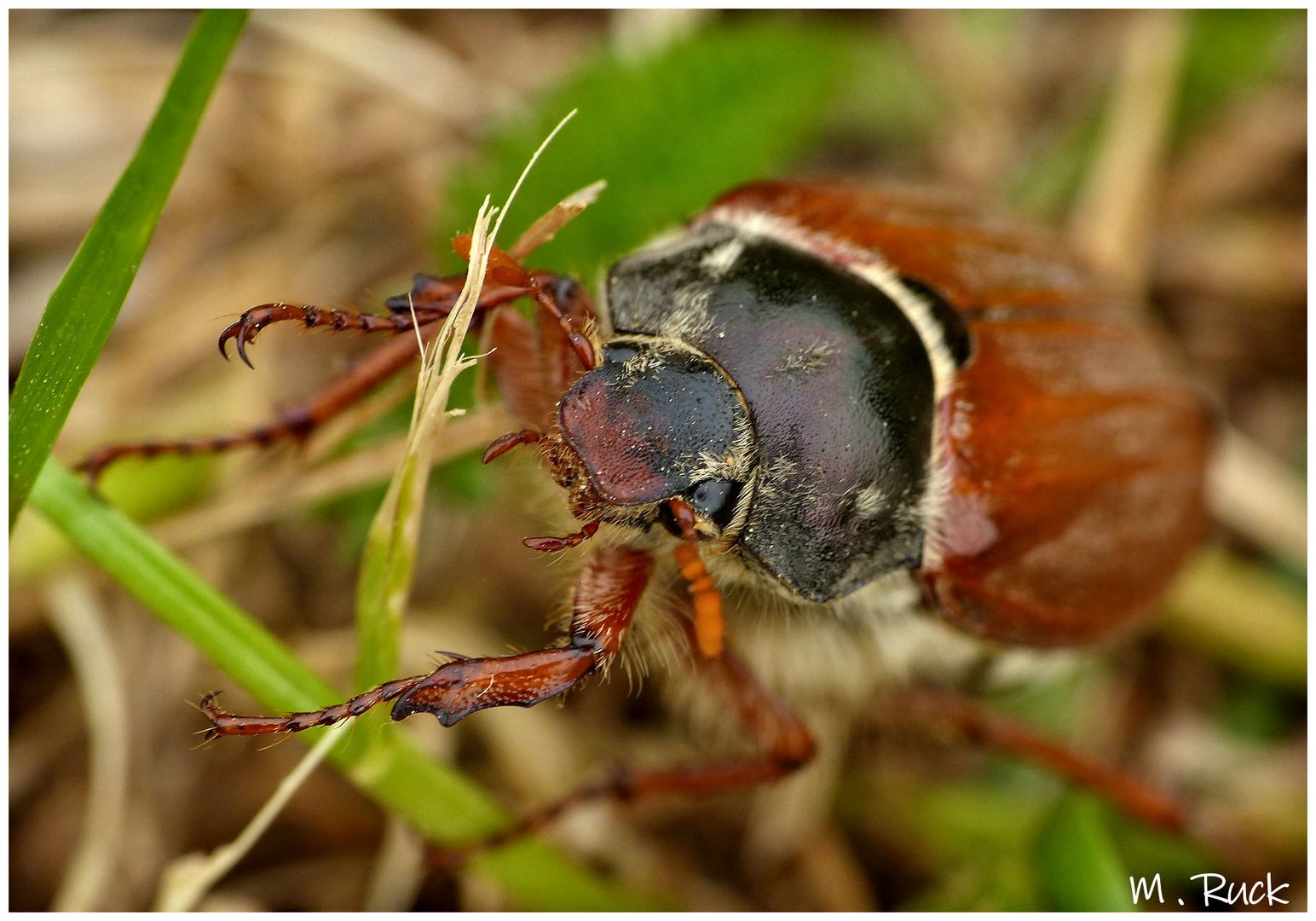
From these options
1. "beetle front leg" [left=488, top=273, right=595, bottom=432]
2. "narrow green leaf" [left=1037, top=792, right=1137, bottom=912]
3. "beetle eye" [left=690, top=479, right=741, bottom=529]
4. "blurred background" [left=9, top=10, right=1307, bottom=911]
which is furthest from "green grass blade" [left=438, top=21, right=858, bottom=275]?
"narrow green leaf" [left=1037, top=792, right=1137, bottom=912]

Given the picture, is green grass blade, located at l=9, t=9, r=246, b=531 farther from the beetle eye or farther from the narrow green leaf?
the narrow green leaf

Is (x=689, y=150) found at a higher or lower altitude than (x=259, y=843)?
higher

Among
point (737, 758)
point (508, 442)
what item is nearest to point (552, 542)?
point (508, 442)

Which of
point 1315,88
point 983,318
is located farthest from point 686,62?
point 1315,88

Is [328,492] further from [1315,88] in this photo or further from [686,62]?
[1315,88]

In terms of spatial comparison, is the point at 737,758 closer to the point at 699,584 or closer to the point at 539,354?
the point at 699,584
